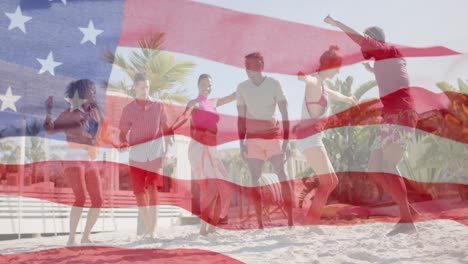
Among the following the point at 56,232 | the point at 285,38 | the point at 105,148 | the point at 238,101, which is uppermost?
the point at 285,38

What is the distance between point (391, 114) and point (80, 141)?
127 inches

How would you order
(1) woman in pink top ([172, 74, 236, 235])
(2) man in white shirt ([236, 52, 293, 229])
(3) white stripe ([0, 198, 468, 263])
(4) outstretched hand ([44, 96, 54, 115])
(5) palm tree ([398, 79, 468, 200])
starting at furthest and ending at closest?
(5) palm tree ([398, 79, 468, 200]), (1) woman in pink top ([172, 74, 236, 235]), (4) outstretched hand ([44, 96, 54, 115]), (2) man in white shirt ([236, 52, 293, 229]), (3) white stripe ([0, 198, 468, 263])

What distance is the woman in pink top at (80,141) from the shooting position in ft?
17.7

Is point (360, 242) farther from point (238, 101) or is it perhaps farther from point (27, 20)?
point (27, 20)

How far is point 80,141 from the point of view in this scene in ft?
17.7

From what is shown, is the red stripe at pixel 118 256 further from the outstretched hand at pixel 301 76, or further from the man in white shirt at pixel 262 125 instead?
the outstretched hand at pixel 301 76

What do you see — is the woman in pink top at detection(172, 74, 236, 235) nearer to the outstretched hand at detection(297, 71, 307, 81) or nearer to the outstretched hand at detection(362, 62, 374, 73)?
the outstretched hand at detection(297, 71, 307, 81)

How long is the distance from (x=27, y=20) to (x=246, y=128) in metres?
2.91

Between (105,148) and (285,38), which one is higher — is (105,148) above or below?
below

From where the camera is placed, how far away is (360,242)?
430cm

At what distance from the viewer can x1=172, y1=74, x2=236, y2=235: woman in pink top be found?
572 centimetres

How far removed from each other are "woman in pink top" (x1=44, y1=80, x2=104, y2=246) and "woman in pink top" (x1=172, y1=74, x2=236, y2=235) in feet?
3.05

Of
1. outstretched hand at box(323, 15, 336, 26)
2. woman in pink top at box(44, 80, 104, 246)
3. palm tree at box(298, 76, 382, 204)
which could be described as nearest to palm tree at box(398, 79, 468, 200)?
palm tree at box(298, 76, 382, 204)

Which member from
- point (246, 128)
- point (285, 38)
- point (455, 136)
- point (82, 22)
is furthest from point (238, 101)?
point (455, 136)
